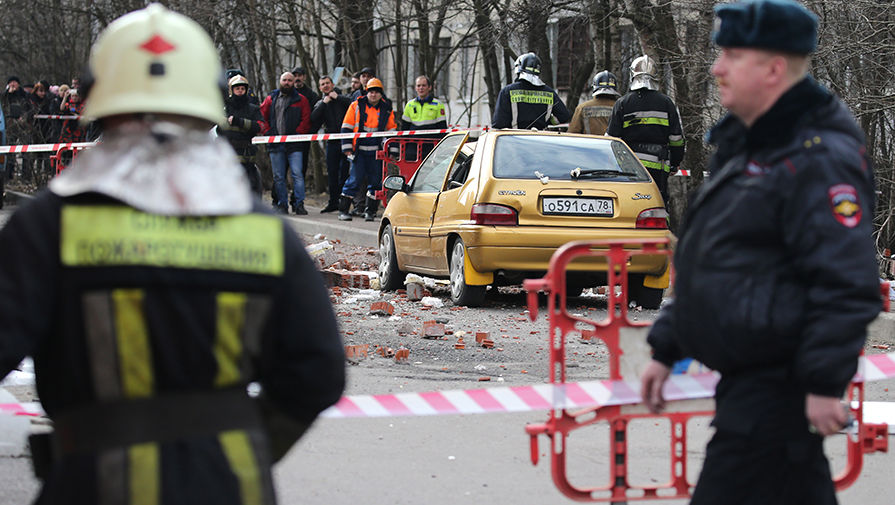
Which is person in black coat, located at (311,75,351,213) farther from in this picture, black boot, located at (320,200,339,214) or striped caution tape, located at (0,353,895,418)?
striped caution tape, located at (0,353,895,418)

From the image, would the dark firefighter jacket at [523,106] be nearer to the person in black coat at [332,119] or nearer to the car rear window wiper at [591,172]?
the car rear window wiper at [591,172]

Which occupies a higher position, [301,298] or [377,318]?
[301,298]

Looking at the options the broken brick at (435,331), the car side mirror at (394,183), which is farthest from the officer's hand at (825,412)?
the car side mirror at (394,183)

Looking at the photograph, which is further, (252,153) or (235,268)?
(252,153)

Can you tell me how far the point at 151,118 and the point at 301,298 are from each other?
0.41m

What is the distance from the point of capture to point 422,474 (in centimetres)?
567

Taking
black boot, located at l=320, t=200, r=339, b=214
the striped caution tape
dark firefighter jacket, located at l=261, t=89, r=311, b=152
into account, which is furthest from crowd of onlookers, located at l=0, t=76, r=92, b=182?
the striped caution tape

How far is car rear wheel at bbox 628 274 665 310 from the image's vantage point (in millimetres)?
10883

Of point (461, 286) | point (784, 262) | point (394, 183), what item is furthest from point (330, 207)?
point (784, 262)

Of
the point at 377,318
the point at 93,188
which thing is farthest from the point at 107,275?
the point at 377,318

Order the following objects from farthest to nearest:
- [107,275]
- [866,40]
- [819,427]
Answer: [866,40]
[819,427]
[107,275]

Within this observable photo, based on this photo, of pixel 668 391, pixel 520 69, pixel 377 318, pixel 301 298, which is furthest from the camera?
pixel 520 69

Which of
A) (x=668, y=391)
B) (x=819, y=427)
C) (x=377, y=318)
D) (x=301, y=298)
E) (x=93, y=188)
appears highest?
(x=93, y=188)

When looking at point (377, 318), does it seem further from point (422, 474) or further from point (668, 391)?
point (668, 391)
